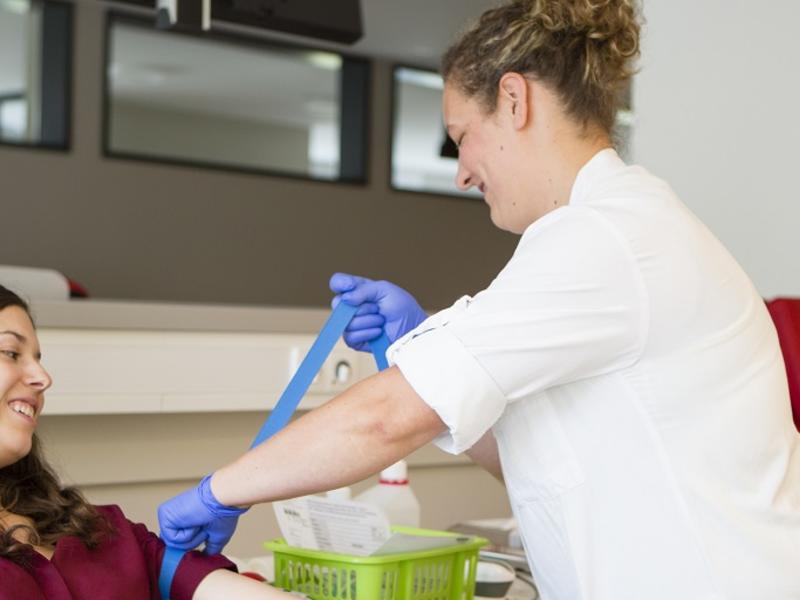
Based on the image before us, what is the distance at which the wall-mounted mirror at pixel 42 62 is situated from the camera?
6.13m

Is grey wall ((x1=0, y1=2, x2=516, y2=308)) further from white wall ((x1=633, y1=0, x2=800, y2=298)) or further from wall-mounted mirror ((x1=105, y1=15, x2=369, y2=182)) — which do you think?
white wall ((x1=633, y1=0, x2=800, y2=298))

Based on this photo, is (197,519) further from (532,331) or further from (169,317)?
(169,317)

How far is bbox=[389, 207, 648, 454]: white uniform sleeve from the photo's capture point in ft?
3.81

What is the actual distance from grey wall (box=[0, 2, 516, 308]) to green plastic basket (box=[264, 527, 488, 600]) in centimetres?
498

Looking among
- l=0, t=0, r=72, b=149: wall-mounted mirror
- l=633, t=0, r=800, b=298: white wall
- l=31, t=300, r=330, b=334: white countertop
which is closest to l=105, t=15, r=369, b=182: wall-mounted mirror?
l=0, t=0, r=72, b=149: wall-mounted mirror

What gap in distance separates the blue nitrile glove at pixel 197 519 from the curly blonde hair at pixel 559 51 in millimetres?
599

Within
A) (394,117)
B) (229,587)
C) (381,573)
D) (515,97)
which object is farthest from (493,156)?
(394,117)

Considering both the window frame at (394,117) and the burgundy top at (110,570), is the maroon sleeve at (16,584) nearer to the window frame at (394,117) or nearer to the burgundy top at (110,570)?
the burgundy top at (110,570)

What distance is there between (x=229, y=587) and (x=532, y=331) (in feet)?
1.96

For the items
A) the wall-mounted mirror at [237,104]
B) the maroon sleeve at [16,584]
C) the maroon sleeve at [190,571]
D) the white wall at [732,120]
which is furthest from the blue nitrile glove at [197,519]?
the wall-mounted mirror at [237,104]

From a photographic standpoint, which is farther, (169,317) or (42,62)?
(42,62)

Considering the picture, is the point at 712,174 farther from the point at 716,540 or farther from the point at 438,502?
the point at 716,540

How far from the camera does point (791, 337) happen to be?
181cm

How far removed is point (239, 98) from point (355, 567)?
6654 mm
